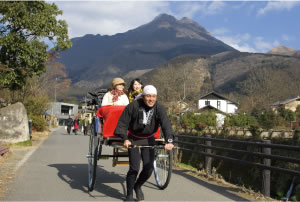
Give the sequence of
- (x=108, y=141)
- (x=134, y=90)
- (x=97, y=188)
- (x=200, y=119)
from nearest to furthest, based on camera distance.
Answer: (x=108, y=141) → (x=97, y=188) → (x=134, y=90) → (x=200, y=119)

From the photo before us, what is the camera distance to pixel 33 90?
4075 cm

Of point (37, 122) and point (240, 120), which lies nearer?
point (37, 122)

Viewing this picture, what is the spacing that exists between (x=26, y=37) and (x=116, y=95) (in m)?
12.3

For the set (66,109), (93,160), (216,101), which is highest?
(216,101)

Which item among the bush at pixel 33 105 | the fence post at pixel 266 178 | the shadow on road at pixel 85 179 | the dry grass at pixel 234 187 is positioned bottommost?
the dry grass at pixel 234 187

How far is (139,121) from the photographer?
627 centimetres

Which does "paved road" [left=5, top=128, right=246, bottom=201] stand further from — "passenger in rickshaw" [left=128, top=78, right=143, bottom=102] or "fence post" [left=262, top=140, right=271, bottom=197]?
"passenger in rickshaw" [left=128, top=78, right=143, bottom=102]

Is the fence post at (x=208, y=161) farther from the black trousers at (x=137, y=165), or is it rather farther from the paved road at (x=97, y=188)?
the black trousers at (x=137, y=165)

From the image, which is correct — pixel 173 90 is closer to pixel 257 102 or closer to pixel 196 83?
pixel 196 83

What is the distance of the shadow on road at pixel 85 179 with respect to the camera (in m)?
7.27

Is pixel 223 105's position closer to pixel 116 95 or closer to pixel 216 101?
pixel 216 101

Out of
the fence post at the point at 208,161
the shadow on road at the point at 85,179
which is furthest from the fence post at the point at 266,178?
the shadow on road at the point at 85,179

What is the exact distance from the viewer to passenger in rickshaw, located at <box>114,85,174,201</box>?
243 inches

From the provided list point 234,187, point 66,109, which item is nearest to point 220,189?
point 234,187
